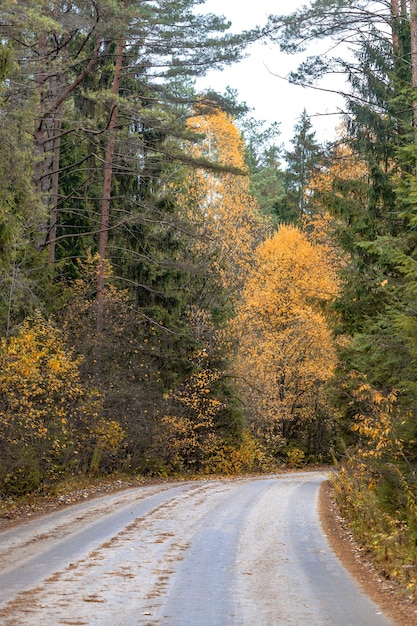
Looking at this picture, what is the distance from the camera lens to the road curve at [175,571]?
6.83 metres

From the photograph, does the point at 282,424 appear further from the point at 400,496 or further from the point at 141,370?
the point at 400,496

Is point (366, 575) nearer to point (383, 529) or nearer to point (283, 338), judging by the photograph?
point (383, 529)

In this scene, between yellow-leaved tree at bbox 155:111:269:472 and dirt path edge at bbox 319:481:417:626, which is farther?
yellow-leaved tree at bbox 155:111:269:472

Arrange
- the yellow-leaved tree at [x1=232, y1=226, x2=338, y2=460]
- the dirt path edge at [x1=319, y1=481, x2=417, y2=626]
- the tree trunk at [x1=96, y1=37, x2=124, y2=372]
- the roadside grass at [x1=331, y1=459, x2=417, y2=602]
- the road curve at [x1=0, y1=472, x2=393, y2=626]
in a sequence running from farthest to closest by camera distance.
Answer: the yellow-leaved tree at [x1=232, y1=226, x2=338, y2=460], the tree trunk at [x1=96, y1=37, x2=124, y2=372], the roadside grass at [x1=331, y1=459, x2=417, y2=602], the dirt path edge at [x1=319, y1=481, x2=417, y2=626], the road curve at [x1=0, y1=472, x2=393, y2=626]

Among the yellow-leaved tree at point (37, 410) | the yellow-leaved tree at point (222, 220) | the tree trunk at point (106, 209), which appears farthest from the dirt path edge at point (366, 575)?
the yellow-leaved tree at point (222, 220)

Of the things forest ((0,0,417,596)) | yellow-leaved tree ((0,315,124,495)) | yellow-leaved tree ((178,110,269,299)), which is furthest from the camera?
yellow-leaved tree ((178,110,269,299))

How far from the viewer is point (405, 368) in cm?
1123

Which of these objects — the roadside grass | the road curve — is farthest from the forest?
the road curve

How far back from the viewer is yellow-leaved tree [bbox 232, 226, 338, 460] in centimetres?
3266

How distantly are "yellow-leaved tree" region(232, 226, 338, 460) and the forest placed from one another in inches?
4.6

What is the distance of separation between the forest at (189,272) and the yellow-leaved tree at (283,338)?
116 mm

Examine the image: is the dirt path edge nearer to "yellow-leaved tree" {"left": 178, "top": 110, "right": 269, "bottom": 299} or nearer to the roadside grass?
the roadside grass

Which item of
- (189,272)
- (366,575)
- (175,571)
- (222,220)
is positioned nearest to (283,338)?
(222,220)

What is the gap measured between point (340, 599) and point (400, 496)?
3591mm
